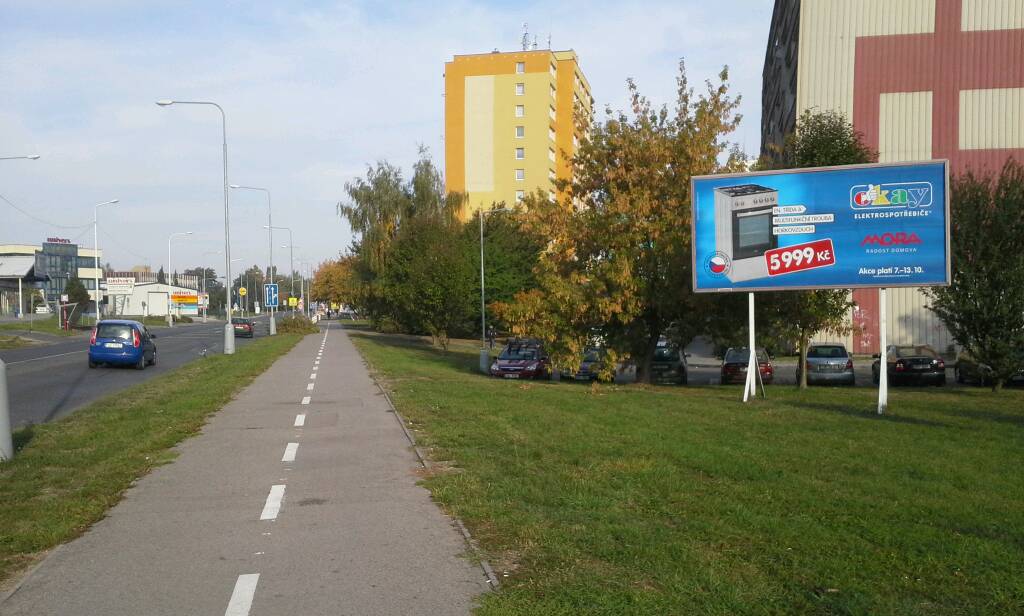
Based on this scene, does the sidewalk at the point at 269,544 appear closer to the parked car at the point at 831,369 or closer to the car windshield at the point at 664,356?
the car windshield at the point at 664,356

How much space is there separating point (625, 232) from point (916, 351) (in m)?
11.7

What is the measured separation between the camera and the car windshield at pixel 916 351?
88.7ft

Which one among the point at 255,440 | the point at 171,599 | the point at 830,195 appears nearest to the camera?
the point at 171,599

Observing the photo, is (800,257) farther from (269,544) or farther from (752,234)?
(269,544)

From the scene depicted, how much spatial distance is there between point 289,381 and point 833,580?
17.7 metres

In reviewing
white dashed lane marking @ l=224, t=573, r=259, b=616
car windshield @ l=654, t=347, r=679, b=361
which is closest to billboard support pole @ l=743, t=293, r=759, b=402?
car windshield @ l=654, t=347, r=679, b=361

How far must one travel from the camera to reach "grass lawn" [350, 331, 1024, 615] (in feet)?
16.4

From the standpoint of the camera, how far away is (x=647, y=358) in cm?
2416

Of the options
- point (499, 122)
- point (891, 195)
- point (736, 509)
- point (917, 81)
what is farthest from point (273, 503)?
point (499, 122)

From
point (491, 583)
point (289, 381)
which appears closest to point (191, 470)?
point (491, 583)

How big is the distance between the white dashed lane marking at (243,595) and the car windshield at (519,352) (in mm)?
25526

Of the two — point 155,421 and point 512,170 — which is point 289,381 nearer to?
point 155,421

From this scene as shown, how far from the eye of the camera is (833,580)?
17.0 ft

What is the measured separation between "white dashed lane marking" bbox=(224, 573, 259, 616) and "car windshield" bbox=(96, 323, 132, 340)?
2405 cm
